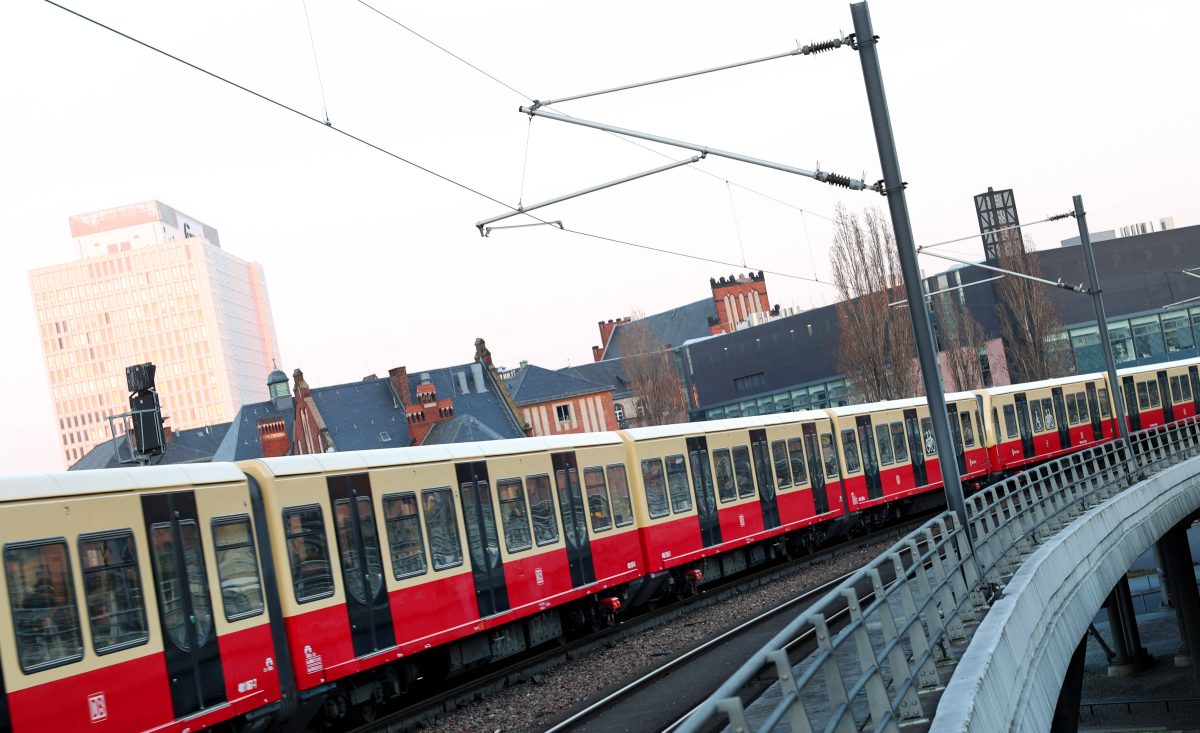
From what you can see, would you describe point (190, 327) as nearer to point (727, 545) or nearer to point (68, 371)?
point (68, 371)

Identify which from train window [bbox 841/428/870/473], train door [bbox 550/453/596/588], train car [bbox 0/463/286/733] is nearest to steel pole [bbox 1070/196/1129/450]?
train window [bbox 841/428/870/473]

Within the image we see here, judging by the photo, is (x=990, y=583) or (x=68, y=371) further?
(x=68, y=371)

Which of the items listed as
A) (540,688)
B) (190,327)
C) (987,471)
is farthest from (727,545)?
(190,327)

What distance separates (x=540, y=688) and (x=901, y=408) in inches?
715

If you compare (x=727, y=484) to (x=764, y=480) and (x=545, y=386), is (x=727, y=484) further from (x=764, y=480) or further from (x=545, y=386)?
(x=545, y=386)

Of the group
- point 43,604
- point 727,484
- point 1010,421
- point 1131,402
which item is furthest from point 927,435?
point 43,604

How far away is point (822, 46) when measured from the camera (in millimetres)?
14469

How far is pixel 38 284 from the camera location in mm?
193750

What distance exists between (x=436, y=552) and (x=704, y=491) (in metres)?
8.17

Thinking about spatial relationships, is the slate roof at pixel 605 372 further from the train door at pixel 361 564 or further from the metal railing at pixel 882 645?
the train door at pixel 361 564

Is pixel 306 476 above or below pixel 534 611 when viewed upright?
above

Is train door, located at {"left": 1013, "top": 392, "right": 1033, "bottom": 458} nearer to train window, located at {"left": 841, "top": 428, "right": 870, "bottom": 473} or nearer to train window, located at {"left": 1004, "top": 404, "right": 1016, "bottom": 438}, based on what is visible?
train window, located at {"left": 1004, "top": 404, "right": 1016, "bottom": 438}

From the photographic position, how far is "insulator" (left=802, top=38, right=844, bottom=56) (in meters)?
14.4

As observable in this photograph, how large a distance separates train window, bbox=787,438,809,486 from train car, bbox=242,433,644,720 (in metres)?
6.62
